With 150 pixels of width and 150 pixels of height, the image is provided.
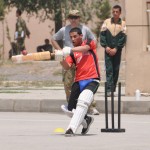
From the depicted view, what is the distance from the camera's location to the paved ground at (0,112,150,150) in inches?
472

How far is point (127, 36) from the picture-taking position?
1984 cm

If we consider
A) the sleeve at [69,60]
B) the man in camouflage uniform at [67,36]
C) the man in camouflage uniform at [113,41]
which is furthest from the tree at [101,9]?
the sleeve at [69,60]

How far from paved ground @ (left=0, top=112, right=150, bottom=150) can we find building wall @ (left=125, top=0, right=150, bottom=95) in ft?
7.13

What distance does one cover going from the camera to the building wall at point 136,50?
1977 centimetres

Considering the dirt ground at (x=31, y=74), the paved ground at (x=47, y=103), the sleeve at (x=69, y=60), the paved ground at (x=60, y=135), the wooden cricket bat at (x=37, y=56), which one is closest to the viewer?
the paved ground at (x=60, y=135)

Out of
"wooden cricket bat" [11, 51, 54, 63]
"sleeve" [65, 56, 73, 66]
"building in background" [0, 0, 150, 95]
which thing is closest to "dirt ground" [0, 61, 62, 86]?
"building in background" [0, 0, 150, 95]

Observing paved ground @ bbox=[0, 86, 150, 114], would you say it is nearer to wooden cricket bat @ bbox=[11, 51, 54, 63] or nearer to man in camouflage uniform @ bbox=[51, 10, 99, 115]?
man in camouflage uniform @ bbox=[51, 10, 99, 115]

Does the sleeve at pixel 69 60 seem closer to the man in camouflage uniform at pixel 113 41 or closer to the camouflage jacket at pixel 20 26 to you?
the man in camouflage uniform at pixel 113 41

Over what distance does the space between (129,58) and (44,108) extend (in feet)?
7.25

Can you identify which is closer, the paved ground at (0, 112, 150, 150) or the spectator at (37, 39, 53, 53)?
the paved ground at (0, 112, 150, 150)

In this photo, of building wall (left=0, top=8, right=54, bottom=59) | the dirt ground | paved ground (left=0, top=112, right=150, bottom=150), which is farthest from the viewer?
building wall (left=0, top=8, right=54, bottom=59)

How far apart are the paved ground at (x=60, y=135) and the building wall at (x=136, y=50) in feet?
7.13

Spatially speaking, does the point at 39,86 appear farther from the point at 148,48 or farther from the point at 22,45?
the point at 22,45

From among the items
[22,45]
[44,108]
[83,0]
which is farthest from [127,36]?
[83,0]
